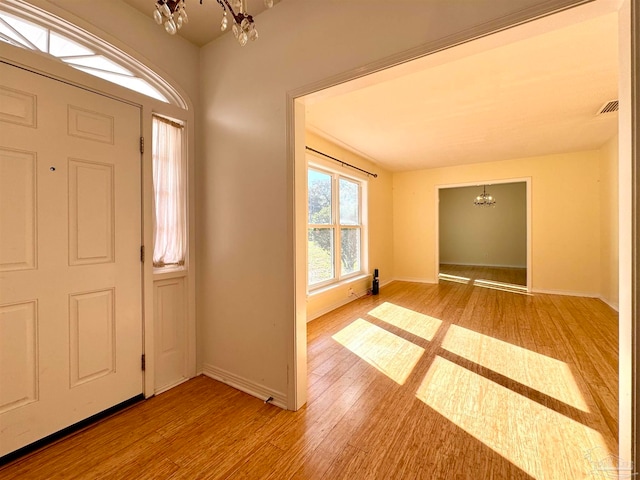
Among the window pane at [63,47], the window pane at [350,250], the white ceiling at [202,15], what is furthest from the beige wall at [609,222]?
the window pane at [63,47]

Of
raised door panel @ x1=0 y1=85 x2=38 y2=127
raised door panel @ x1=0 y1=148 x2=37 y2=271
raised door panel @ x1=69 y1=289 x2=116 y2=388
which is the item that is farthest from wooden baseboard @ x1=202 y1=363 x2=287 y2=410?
raised door panel @ x1=0 y1=85 x2=38 y2=127

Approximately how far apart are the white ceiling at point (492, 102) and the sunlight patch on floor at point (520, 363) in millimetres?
2477

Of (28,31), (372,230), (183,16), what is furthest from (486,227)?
(28,31)

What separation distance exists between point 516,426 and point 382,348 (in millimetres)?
1314

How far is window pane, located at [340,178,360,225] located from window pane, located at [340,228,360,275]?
0.61ft

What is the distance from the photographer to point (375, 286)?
5453 millimetres

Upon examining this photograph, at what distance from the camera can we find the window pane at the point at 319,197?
4.10 metres

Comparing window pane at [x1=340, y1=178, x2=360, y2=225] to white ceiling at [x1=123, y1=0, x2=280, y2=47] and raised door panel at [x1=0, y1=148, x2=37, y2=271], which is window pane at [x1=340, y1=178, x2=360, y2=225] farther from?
raised door panel at [x1=0, y1=148, x2=37, y2=271]

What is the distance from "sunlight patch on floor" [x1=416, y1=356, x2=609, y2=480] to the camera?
147 cm

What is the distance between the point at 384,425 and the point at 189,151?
258 centimetres

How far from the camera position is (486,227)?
929 centimetres

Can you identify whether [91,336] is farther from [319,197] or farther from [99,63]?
[319,197]

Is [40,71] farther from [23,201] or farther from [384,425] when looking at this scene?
[384,425]

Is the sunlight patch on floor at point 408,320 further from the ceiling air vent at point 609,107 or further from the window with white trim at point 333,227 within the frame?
the ceiling air vent at point 609,107
